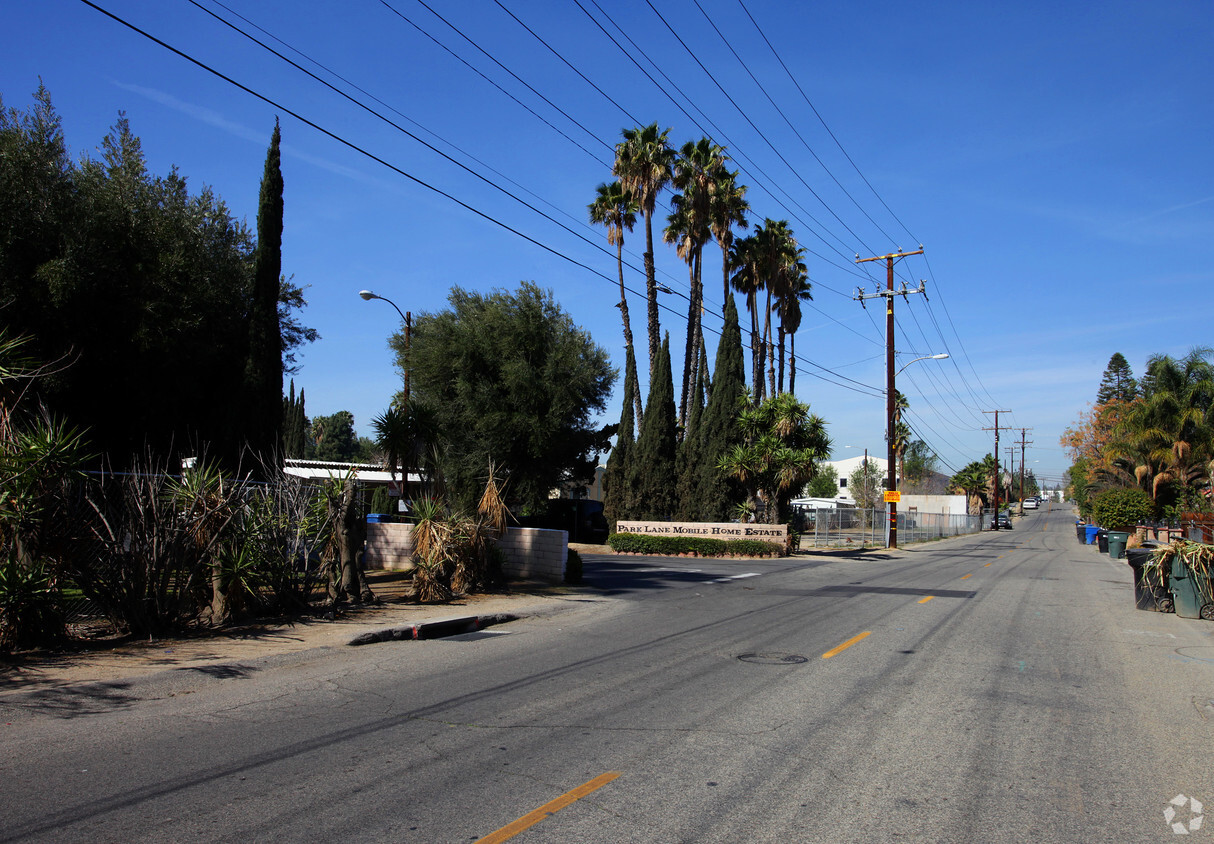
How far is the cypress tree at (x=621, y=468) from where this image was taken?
120ft

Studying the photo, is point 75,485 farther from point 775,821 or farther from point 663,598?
point 663,598

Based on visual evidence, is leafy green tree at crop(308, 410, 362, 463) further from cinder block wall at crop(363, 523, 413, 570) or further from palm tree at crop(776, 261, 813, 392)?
cinder block wall at crop(363, 523, 413, 570)

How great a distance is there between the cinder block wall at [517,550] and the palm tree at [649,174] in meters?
18.9

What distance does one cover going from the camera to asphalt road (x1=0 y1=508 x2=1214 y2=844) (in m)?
4.41

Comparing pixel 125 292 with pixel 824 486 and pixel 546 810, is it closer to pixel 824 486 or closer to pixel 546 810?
pixel 546 810

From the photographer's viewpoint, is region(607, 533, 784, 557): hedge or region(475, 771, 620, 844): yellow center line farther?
region(607, 533, 784, 557): hedge

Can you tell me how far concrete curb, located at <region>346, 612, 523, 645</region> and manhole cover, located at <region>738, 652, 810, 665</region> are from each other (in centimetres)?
443

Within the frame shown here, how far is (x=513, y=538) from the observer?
61.5ft

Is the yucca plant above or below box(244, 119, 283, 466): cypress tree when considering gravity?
below

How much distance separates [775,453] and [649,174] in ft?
48.3

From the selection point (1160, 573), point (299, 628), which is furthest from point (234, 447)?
point (1160, 573)

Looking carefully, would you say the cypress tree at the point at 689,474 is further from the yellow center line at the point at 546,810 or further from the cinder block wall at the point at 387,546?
the yellow center line at the point at 546,810

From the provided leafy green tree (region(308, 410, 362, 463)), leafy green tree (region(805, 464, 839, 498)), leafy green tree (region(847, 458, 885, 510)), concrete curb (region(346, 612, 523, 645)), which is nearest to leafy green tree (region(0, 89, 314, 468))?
concrete curb (region(346, 612, 523, 645))

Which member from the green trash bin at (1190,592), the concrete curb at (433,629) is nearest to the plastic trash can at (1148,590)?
the green trash bin at (1190,592)
